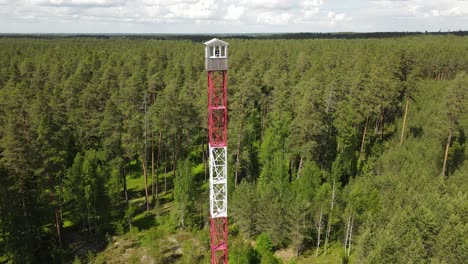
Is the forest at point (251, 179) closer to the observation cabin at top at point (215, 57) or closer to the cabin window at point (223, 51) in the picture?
the observation cabin at top at point (215, 57)

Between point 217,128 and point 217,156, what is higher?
point 217,128

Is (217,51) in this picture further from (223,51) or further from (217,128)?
(217,128)

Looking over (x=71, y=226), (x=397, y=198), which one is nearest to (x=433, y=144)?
(x=397, y=198)

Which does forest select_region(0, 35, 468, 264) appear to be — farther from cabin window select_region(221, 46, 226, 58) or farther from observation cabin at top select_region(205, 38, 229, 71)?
cabin window select_region(221, 46, 226, 58)

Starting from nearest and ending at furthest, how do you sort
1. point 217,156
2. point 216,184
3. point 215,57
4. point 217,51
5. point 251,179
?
point 215,57
point 217,51
point 217,156
point 216,184
point 251,179

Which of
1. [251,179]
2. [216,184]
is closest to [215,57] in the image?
[216,184]

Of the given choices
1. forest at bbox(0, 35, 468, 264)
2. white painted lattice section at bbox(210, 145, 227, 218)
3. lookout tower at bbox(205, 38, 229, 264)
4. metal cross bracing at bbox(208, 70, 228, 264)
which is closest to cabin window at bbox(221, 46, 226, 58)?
lookout tower at bbox(205, 38, 229, 264)

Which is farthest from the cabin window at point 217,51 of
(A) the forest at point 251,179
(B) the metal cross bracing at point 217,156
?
(A) the forest at point 251,179

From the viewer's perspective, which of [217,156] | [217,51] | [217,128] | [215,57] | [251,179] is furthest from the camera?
[251,179]

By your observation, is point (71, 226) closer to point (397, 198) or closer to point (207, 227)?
point (207, 227)
